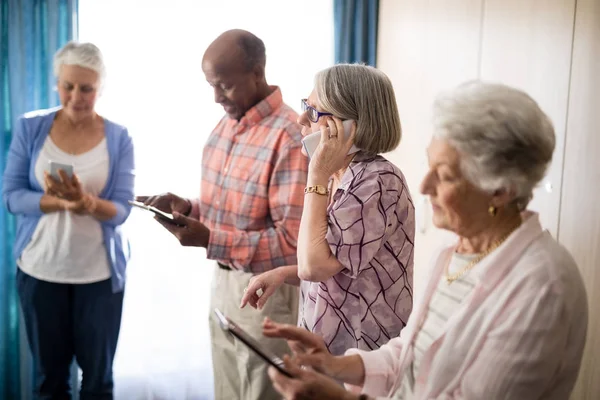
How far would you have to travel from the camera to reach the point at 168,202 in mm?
2504

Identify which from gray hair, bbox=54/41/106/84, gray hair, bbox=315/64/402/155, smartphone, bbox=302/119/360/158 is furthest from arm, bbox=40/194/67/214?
gray hair, bbox=315/64/402/155

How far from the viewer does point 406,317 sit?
1.70 m

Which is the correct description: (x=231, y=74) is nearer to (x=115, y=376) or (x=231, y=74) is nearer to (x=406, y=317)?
(x=406, y=317)

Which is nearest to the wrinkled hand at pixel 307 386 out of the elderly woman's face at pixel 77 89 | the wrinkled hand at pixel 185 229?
the wrinkled hand at pixel 185 229

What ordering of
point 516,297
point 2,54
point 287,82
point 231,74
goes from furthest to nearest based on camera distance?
point 287,82, point 2,54, point 231,74, point 516,297

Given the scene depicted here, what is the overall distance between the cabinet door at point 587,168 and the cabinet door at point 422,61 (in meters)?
0.54

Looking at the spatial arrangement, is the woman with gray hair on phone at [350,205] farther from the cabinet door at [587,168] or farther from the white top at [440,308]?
the cabinet door at [587,168]

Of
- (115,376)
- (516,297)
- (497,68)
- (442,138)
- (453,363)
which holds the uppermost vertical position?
(497,68)

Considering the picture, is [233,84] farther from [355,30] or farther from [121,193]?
[355,30]

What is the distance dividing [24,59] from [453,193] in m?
2.26

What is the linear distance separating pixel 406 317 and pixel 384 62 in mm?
1872

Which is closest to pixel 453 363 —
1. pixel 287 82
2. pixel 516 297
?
pixel 516 297

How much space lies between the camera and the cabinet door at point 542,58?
6.82 ft

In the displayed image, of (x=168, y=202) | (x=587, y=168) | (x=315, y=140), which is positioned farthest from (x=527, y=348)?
(x=168, y=202)
